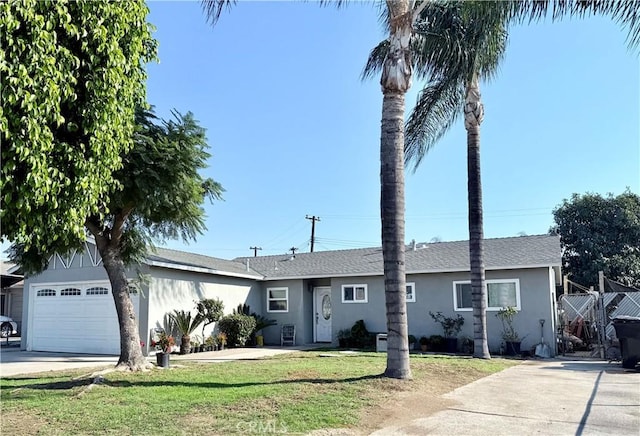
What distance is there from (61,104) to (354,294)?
619 inches

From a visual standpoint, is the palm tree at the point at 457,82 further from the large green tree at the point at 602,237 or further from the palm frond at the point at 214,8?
the large green tree at the point at 602,237

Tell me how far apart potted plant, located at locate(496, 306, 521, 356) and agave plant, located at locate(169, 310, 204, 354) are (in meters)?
9.84

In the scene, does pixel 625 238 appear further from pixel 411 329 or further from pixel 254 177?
pixel 254 177

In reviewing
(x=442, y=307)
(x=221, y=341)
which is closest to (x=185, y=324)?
(x=221, y=341)

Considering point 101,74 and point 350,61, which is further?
point 350,61

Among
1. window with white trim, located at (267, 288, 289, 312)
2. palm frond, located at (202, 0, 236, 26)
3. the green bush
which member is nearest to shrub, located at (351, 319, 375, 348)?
window with white trim, located at (267, 288, 289, 312)

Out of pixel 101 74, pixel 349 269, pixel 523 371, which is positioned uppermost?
pixel 101 74

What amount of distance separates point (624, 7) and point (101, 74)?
723 centimetres

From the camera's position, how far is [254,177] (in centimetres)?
2298

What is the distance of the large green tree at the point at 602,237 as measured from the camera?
27.7 m

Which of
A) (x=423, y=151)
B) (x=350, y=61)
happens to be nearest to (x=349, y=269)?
(x=423, y=151)

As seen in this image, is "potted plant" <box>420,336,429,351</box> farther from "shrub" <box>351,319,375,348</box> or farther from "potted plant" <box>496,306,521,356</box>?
"potted plant" <box>496,306,521,356</box>

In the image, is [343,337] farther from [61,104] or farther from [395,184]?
[61,104]

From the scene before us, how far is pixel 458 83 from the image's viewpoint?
15.0 meters
